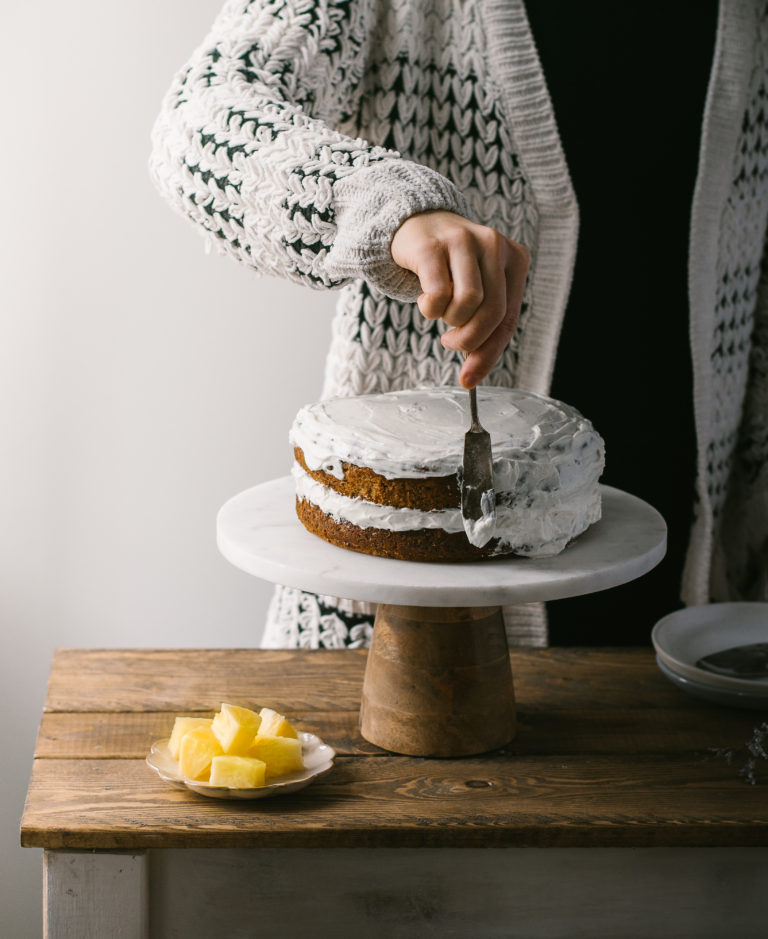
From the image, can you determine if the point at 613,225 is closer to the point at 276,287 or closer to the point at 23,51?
the point at 276,287

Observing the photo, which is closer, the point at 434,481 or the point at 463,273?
the point at 463,273

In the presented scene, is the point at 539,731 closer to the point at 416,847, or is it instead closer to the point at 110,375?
the point at 416,847

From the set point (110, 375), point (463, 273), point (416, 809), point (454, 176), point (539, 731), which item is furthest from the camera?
point (110, 375)

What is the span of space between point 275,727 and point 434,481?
0.27 m

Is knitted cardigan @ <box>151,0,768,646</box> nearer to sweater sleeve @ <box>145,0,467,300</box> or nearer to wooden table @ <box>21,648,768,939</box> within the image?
sweater sleeve @ <box>145,0,467,300</box>

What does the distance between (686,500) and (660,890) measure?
62cm

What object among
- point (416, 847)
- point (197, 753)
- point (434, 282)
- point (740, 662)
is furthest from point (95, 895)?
point (740, 662)

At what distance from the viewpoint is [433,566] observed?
0.90m

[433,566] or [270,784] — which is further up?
[433,566]

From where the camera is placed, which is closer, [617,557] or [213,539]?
[617,557]

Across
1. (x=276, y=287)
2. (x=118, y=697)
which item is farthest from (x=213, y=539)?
(x=118, y=697)

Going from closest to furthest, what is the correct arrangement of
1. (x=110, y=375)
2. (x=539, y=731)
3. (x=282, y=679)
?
(x=539, y=731)
(x=282, y=679)
(x=110, y=375)

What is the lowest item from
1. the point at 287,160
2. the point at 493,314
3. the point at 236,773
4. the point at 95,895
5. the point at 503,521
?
the point at 95,895

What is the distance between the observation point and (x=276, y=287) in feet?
5.71
